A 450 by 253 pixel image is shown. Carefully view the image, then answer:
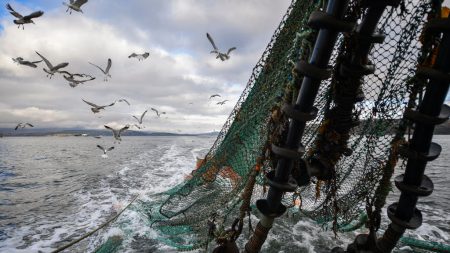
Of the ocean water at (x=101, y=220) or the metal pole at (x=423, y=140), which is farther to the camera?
the ocean water at (x=101, y=220)

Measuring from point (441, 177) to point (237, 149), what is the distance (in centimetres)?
2268

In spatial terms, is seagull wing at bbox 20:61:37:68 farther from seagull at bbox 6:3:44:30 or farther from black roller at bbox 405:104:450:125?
black roller at bbox 405:104:450:125

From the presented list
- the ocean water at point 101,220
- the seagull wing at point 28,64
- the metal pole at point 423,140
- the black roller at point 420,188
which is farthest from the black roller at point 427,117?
the seagull wing at point 28,64

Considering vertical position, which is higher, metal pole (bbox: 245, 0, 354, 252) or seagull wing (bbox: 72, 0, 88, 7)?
seagull wing (bbox: 72, 0, 88, 7)

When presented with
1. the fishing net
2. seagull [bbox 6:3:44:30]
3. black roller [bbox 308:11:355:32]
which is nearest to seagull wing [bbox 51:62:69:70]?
seagull [bbox 6:3:44:30]

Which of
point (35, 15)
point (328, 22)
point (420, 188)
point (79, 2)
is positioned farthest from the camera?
point (79, 2)

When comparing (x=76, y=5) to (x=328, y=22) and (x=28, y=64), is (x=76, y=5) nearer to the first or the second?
(x=28, y=64)

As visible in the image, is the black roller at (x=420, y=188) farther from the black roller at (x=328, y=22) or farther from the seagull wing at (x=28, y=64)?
the seagull wing at (x=28, y=64)

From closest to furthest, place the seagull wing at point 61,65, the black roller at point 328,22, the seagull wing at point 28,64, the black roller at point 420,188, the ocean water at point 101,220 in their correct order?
1. the black roller at point 328,22
2. the black roller at point 420,188
3. the ocean water at point 101,220
4. the seagull wing at point 61,65
5. the seagull wing at point 28,64

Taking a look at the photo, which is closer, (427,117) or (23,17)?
(427,117)

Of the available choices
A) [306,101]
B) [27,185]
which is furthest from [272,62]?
[27,185]

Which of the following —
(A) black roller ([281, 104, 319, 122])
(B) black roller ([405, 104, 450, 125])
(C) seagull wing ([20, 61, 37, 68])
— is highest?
(C) seagull wing ([20, 61, 37, 68])

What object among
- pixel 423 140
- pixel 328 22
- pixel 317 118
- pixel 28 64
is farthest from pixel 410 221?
pixel 28 64

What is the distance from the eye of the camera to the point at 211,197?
5.39m
